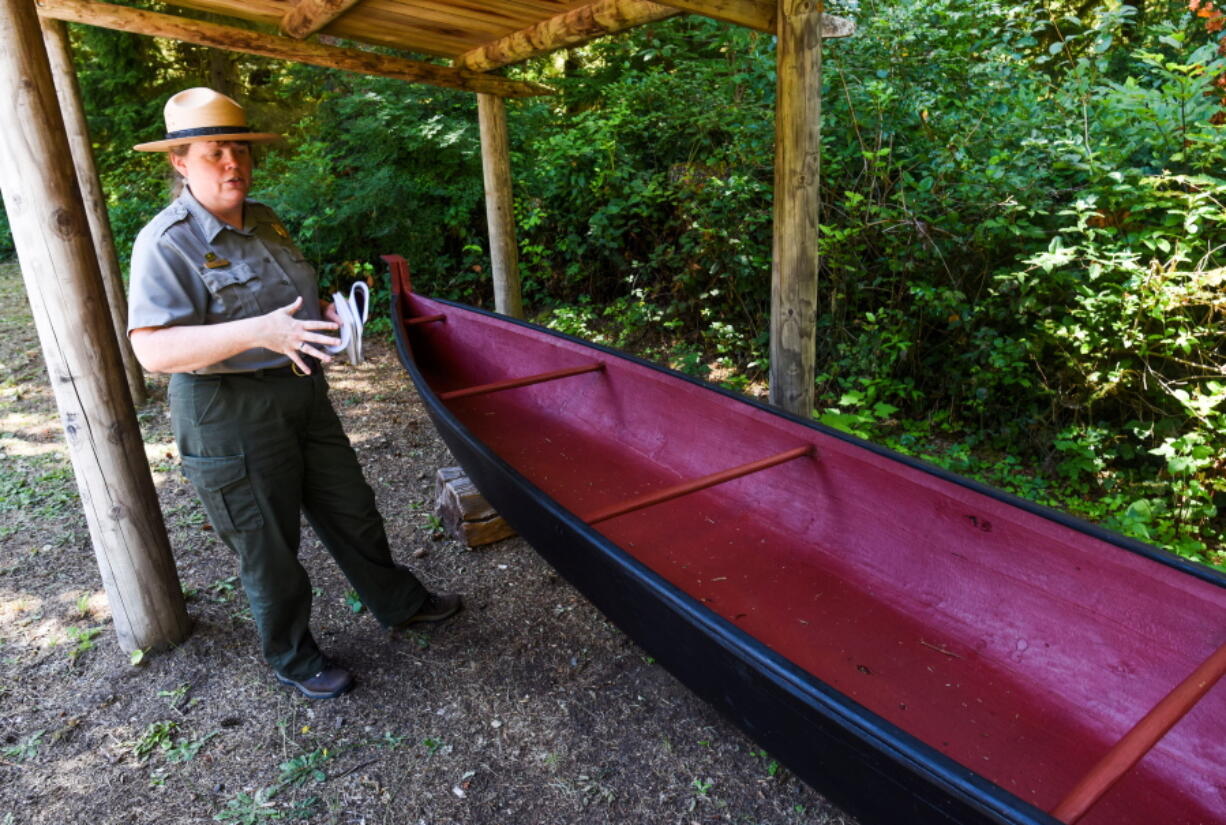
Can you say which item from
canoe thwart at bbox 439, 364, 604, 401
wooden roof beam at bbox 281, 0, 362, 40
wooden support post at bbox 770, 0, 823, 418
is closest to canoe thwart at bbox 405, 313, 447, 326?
canoe thwart at bbox 439, 364, 604, 401

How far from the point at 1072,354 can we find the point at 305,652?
382cm

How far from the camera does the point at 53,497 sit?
3963 millimetres

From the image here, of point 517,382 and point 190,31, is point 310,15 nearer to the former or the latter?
point 190,31

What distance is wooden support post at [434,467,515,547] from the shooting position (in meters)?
3.42

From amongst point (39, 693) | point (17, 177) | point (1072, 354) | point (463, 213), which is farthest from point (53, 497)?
point (1072, 354)

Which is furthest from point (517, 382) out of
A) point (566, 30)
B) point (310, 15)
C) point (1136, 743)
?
point (1136, 743)

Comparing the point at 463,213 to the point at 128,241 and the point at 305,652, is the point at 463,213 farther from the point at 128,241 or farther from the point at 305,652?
the point at 305,652

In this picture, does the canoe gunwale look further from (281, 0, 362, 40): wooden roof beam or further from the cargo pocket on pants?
(281, 0, 362, 40): wooden roof beam

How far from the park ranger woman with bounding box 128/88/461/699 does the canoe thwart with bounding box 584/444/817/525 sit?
902 millimetres

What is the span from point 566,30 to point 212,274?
238 cm

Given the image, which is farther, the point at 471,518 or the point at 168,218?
the point at 471,518

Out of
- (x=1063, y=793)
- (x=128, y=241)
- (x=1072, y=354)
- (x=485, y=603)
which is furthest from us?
(x=128, y=241)

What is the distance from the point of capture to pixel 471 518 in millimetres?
3426

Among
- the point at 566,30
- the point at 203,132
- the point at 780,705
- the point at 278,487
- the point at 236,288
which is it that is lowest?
the point at 780,705
